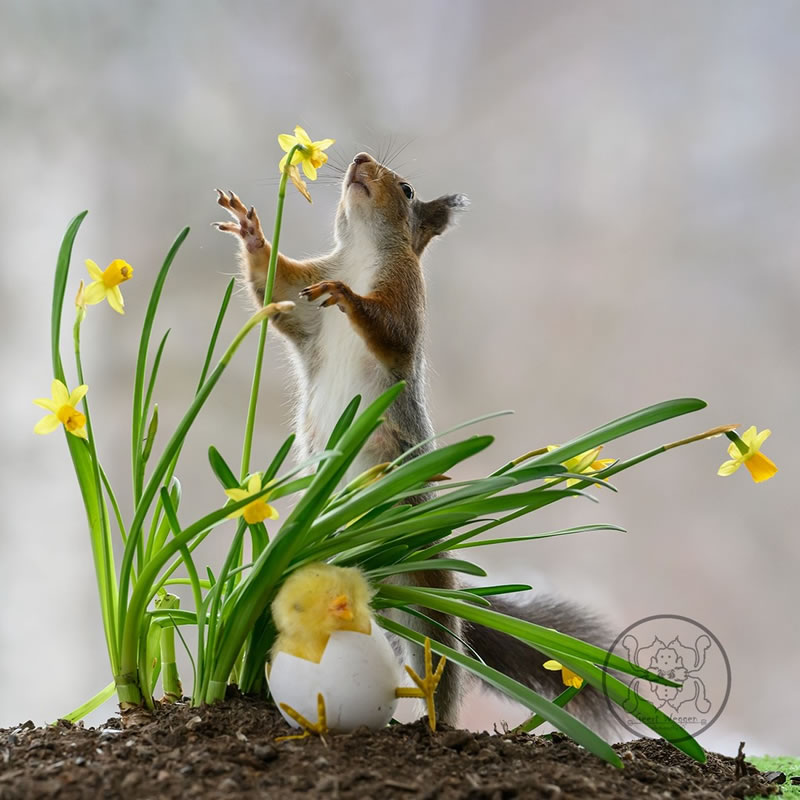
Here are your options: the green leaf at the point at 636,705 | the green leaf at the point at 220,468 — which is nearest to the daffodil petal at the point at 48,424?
the green leaf at the point at 220,468

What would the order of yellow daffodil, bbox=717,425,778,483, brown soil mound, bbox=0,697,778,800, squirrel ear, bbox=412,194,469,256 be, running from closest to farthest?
brown soil mound, bbox=0,697,778,800 < yellow daffodil, bbox=717,425,778,483 < squirrel ear, bbox=412,194,469,256

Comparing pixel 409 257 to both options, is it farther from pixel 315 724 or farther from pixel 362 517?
pixel 315 724

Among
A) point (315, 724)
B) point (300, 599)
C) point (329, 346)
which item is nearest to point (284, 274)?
point (329, 346)

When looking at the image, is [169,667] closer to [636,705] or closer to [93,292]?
[93,292]

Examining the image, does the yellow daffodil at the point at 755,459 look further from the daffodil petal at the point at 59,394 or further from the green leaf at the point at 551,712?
the daffodil petal at the point at 59,394

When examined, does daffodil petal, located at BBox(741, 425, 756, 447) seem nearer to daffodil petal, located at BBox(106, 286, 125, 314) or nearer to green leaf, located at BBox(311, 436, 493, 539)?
green leaf, located at BBox(311, 436, 493, 539)

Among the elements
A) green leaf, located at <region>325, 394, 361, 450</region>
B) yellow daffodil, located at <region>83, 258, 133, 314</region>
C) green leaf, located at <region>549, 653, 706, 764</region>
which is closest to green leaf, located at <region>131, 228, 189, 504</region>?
yellow daffodil, located at <region>83, 258, 133, 314</region>
